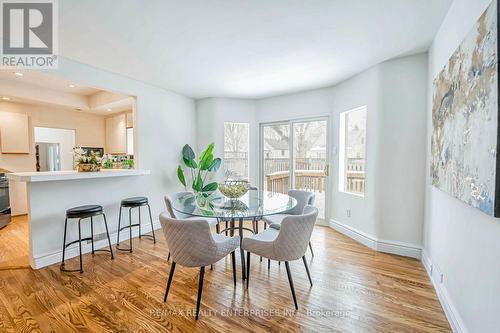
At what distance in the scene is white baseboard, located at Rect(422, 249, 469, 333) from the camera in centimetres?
159

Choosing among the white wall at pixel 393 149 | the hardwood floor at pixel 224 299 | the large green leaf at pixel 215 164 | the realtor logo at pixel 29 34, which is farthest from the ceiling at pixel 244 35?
the hardwood floor at pixel 224 299

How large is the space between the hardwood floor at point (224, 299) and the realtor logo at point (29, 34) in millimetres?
2473

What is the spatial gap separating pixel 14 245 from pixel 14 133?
259cm

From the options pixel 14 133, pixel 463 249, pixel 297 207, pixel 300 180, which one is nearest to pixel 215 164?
pixel 300 180

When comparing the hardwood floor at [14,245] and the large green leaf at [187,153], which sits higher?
the large green leaf at [187,153]

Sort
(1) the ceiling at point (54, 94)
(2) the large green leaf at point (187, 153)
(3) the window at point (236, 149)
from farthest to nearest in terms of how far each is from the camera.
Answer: (3) the window at point (236, 149) < (2) the large green leaf at point (187, 153) < (1) the ceiling at point (54, 94)

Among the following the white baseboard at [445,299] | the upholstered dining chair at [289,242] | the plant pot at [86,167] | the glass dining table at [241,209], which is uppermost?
the plant pot at [86,167]

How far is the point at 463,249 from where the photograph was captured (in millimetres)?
1595

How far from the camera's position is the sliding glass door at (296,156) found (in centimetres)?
424

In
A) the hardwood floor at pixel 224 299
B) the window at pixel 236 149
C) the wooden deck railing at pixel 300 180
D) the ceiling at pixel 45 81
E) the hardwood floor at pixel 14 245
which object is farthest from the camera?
the window at pixel 236 149

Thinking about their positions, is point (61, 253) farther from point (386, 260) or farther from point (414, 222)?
point (414, 222)

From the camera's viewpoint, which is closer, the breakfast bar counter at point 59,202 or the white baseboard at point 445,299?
the white baseboard at point 445,299

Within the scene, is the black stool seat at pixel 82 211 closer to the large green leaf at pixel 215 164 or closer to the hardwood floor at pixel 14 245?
the hardwood floor at pixel 14 245

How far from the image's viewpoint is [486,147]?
119cm
